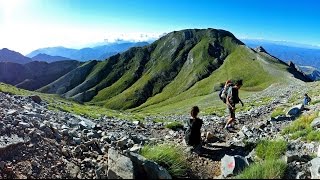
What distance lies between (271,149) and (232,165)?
291 cm

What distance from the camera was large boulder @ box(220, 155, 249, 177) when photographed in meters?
11.3

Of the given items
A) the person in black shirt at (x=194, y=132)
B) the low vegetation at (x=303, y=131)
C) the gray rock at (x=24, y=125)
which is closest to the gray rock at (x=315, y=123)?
the low vegetation at (x=303, y=131)

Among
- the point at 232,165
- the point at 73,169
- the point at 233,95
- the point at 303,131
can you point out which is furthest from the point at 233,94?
the point at 73,169

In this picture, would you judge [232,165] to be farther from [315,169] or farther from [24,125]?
[24,125]

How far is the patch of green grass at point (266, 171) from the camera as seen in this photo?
9680 mm

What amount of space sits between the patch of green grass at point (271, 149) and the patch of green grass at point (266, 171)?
2.42m

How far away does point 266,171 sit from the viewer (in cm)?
993

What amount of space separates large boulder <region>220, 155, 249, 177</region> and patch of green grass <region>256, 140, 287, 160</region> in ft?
5.36

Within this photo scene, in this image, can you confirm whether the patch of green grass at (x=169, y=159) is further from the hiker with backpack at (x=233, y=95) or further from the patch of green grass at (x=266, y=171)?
the hiker with backpack at (x=233, y=95)

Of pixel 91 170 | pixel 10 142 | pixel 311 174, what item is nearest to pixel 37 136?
pixel 10 142

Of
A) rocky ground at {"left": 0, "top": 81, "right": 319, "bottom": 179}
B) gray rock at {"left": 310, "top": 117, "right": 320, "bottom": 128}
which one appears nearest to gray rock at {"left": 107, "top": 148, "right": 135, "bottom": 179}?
rocky ground at {"left": 0, "top": 81, "right": 319, "bottom": 179}

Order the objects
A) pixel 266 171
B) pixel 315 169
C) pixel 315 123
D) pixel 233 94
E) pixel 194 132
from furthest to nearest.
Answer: pixel 233 94 → pixel 315 123 → pixel 194 132 → pixel 315 169 → pixel 266 171

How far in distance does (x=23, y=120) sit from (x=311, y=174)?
10.6 m

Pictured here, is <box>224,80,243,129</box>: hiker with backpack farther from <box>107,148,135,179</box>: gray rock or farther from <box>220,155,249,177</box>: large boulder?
<box>107,148,135,179</box>: gray rock
